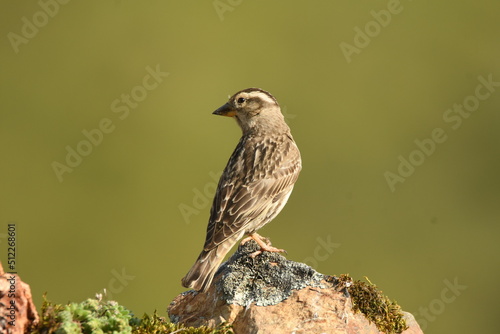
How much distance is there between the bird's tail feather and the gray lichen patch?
0.13 m

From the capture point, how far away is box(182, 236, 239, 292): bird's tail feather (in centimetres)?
727

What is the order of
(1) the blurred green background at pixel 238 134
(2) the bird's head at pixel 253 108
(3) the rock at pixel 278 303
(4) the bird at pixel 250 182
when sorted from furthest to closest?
(1) the blurred green background at pixel 238 134 < (2) the bird's head at pixel 253 108 < (4) the bird at pixel 250 182 < (3) the rock at pixel 278 303

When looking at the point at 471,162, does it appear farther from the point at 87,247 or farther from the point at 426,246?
the point at 87,247

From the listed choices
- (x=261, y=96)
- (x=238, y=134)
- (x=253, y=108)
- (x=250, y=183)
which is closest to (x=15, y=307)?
(x=250, y=183)

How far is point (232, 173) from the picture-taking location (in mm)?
9219

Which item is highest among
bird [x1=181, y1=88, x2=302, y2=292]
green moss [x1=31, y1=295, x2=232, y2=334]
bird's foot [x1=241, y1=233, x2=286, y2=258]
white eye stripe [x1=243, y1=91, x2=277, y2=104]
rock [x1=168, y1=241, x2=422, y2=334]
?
white eye stripe [x1=243, y1=91, x2=277, y2=104]

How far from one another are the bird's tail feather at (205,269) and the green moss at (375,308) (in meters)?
1.32

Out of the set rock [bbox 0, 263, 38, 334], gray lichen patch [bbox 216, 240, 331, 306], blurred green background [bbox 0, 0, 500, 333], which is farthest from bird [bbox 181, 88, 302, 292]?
blurred green background [bbox 0, 0, 500, 333]

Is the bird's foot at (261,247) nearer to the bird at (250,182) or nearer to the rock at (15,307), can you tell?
the bird at (250,182)

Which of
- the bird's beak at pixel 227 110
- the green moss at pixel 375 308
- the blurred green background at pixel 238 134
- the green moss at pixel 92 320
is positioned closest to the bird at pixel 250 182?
the bird's beak at pixel 227 110

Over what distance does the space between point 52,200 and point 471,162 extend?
37.4ft

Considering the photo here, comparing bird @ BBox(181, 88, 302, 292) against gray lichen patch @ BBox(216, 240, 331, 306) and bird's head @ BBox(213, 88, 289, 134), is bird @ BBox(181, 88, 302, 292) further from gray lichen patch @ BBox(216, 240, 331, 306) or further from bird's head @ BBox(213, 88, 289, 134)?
gray lichen patch @ BBox(216, 240, 331, 306)

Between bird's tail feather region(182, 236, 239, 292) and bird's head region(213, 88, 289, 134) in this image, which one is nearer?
bird's tail feather region(182, 236, 239, 292)

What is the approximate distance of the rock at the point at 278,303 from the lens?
21.7ft
